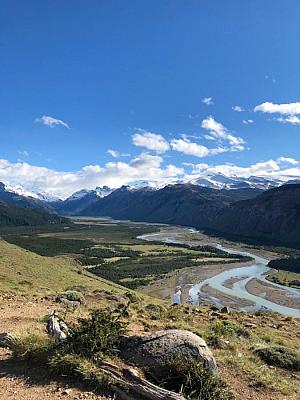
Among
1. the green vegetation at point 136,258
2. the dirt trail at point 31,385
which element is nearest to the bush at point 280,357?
the dirt trail at point 31,385

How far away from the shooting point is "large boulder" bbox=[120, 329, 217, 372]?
13.3 m

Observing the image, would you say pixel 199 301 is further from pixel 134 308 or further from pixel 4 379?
pixel 4 379

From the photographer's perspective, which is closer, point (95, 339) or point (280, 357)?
point (95, 339)

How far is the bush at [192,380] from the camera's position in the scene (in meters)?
12.2

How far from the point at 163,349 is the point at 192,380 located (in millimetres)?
1427

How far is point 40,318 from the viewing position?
20.7 metres

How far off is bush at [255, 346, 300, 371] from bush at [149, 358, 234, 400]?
7394 mm

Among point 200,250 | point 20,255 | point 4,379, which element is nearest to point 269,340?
point 4,379

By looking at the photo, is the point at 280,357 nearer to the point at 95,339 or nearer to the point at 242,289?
the point at 95,339


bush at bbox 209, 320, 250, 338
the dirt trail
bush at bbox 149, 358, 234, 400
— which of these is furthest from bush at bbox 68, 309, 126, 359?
bush at bbox 209, 320, 250, 338

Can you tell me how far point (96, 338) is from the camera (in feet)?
45.8

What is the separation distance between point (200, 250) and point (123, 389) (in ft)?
570

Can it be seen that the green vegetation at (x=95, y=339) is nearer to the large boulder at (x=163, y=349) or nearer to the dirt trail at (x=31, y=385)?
the large boulder at (x=163, y=349)

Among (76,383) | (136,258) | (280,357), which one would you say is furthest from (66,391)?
(136,258)
